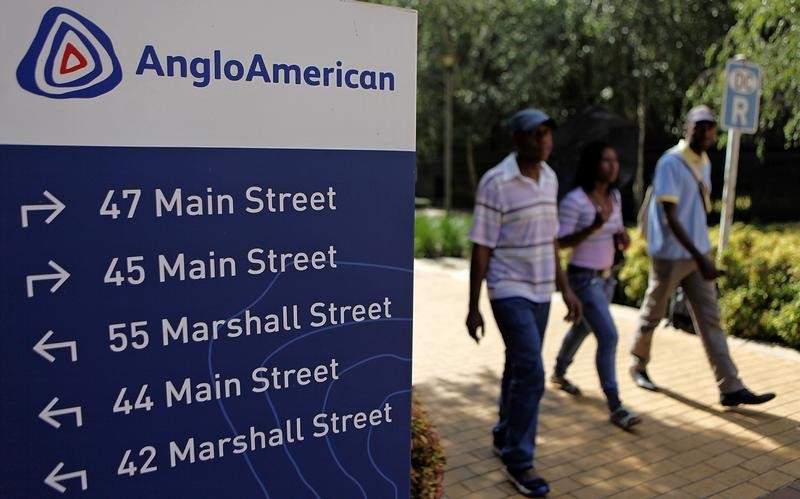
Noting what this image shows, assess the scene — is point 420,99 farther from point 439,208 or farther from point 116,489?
point 116,489

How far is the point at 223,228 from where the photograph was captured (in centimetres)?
201

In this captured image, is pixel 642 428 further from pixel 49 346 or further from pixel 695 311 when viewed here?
pixel 49 346

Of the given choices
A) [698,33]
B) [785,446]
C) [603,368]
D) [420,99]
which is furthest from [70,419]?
[420,99]

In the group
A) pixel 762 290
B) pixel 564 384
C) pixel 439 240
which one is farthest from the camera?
pixel 439 240

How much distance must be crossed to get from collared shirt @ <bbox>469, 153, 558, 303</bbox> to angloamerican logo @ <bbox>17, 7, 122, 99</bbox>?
226cm

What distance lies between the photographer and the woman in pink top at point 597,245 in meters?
4.52

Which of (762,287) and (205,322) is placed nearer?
(205,322)

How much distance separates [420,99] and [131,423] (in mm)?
21800

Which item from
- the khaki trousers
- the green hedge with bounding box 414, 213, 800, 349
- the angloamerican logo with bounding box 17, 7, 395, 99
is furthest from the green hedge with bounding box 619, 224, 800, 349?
the angloamerican logo with bounding box 17, 7, 395, 99

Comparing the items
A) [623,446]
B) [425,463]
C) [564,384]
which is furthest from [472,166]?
[425,463]

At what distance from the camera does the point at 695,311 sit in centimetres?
490

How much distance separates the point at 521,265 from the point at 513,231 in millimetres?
182

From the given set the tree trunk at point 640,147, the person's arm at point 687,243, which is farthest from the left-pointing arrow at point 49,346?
the tree trunk at point 640,147

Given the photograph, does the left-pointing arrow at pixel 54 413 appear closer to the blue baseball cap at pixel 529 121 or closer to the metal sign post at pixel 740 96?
the blue baseball cap at pixel 529 121
